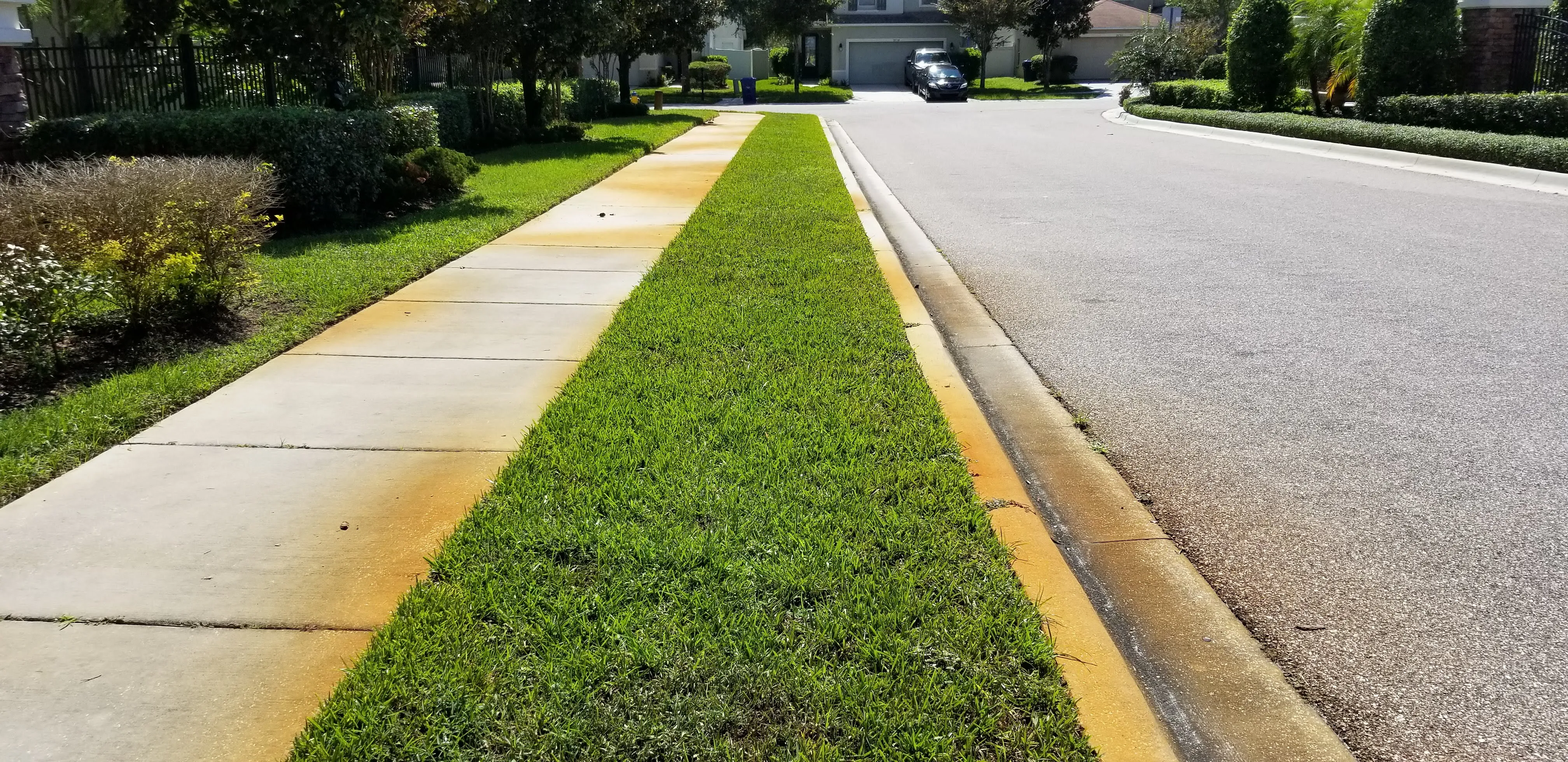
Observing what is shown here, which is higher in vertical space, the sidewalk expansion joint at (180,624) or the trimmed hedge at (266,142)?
the trimmed hedge at (266,142)

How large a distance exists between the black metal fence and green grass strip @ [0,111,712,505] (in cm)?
1621

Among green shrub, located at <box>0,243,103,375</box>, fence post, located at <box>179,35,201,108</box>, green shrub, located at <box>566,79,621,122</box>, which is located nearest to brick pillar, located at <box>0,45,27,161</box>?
fence post, located at <box>179,35,201,108</box>

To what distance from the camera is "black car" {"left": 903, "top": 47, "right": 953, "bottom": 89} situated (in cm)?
5033

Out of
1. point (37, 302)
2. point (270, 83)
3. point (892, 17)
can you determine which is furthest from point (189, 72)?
point (892, 17)

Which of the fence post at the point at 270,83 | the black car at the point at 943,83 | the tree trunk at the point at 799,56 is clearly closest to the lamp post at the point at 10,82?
the fence post at the point at 270,83

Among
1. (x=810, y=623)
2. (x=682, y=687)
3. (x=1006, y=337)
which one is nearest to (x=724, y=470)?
(x=810, y=623)

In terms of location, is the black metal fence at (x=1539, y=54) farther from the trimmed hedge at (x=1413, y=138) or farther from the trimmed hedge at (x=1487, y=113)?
the trimmed hedge at (x=1413, y=138)

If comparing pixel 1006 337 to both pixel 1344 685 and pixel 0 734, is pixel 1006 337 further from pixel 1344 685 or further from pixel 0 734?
pixel 0 734

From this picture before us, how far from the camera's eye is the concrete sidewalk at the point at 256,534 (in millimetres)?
2873

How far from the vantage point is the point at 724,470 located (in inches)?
168

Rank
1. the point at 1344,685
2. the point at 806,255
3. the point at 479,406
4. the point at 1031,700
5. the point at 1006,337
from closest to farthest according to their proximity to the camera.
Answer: the point at 1031,700 < the point at 1344,685 < the point at 479,406 < the point at 1006,337 < the point at 806,255

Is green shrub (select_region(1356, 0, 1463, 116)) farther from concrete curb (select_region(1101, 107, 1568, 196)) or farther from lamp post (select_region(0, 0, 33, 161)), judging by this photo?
lamp post (select_region(0, 0, 33, 161))

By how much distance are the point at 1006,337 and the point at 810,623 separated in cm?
404

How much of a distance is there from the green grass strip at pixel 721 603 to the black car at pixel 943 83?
40.6 metres
